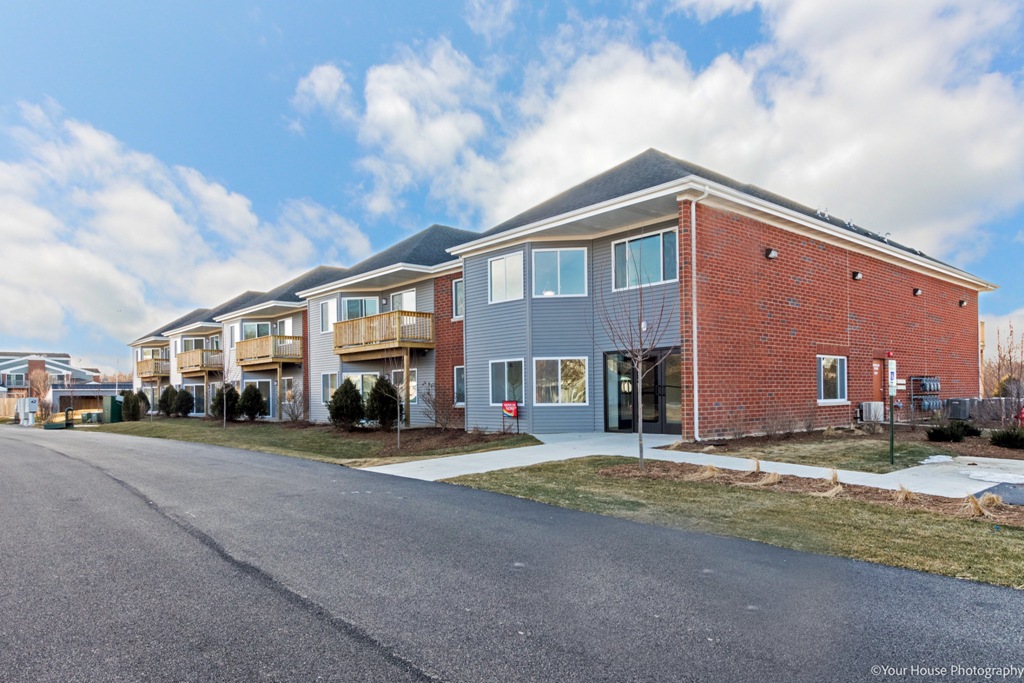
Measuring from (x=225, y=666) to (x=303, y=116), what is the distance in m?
20.9

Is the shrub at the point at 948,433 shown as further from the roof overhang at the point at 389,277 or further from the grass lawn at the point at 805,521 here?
the roof overhang at the point at 389,277

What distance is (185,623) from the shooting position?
400 cm

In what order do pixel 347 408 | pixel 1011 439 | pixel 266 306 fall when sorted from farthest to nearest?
pixel 266 306
pixel 347 408
pixel 1011 439

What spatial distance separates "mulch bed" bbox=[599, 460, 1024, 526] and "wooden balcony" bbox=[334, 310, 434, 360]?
12.9 metres

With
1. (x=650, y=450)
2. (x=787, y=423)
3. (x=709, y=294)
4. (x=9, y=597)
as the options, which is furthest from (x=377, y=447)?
(x=9, y=597)

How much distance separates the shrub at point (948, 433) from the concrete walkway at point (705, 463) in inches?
99.0

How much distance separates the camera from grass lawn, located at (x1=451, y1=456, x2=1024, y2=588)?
541cm

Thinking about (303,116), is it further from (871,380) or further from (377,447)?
(871,380)

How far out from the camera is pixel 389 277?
79.4ft

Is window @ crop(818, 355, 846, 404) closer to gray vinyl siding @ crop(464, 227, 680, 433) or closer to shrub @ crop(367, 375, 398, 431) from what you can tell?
gray vinyl siding @ crop(464, 227, 680, 433)

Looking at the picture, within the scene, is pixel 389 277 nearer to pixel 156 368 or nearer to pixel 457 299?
pixel 457 299

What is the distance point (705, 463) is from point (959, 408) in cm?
1589

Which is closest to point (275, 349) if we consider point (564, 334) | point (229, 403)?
point (229, 403)

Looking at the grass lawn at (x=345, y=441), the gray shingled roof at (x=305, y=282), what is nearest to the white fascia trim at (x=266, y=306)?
the gray shingled roof at (x=305, y=282)
